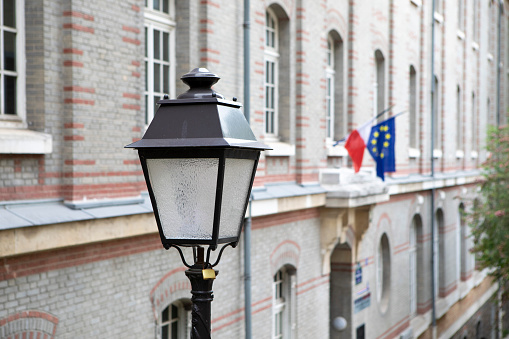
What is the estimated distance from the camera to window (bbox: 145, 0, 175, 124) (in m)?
8.45

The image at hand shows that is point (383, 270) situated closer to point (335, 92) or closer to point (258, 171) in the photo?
point (335, 92)

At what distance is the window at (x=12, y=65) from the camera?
247 inches

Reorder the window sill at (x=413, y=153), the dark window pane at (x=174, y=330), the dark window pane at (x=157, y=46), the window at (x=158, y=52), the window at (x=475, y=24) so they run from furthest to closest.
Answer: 1. the window at (x=475, y=24)
2. the window sill at (x=413, y=153)
3. the dark window pane at (x=174, y=330)
4. the dark window pane at (x=157, y=46)
5. the window at (x=158, y=52)

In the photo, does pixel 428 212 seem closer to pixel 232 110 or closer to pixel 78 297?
pixel 78 297

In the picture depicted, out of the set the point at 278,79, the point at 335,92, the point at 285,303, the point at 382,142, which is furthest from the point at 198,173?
the point at 335,92

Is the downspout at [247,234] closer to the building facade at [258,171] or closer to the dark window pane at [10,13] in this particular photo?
the building facade at [258,171]

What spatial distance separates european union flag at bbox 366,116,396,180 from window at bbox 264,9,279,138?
88.8 inches

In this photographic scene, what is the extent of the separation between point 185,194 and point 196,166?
0.48 feet

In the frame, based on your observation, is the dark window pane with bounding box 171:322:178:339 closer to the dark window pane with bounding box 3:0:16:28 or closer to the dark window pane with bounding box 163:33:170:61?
the dark window pane with bounding box 163:33:170:61

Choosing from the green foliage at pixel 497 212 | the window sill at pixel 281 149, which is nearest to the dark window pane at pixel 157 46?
the window sill at pixel 281 149

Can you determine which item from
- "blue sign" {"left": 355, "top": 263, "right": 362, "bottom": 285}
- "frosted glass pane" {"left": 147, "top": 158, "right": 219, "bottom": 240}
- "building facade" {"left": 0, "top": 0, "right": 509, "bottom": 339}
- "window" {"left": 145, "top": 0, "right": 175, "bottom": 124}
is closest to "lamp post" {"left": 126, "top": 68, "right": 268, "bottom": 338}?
"frosted glass pane" {"left": 147, "top": 158, "right": 219, "bottom": 240}

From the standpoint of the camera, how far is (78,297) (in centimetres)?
674

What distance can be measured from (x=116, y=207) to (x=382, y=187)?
7.74 metres

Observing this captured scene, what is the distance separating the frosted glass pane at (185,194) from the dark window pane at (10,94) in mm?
3680
